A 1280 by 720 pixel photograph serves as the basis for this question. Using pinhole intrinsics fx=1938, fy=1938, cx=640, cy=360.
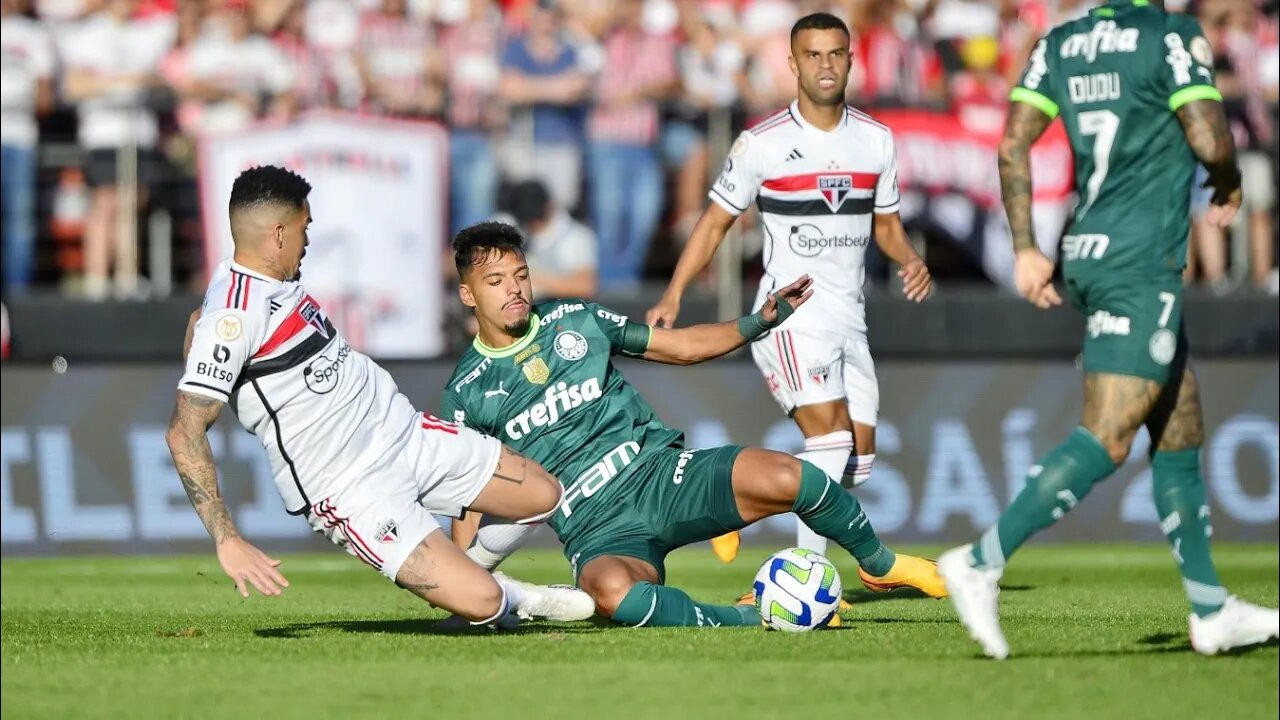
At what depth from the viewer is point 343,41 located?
17.1 metres

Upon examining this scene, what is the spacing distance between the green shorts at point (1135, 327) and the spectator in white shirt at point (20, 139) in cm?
1149

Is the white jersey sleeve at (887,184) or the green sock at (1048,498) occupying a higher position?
the white jersey sleeve at (887,184)

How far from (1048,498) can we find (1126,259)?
0.88m

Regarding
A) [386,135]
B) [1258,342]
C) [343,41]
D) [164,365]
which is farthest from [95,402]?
[1258,342]

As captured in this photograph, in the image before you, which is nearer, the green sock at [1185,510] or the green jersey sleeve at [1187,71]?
the green jersey sleeve at [1187,71]

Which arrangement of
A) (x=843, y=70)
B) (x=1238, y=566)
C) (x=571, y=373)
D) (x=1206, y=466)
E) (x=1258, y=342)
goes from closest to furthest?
(x=571, y=373)
(x=843, y=70)
(x=1238, y=566)
(x=1206, y=466)
(x=1258, y=342)

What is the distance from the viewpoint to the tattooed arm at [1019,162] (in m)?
6.86

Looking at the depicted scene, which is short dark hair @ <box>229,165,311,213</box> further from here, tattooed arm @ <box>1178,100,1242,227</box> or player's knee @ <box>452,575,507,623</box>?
tattooed arm @ <box>1178,100,1242,227</box>

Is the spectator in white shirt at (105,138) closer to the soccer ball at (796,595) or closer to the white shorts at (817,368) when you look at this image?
the white shorts at (817,368)

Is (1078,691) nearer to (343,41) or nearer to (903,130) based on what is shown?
(903,130)

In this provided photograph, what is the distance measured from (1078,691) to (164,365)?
9.50 meters

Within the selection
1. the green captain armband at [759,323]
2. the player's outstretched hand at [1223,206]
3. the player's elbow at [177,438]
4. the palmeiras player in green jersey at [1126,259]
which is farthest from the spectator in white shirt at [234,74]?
the player's outstretched hand at [1223,206]

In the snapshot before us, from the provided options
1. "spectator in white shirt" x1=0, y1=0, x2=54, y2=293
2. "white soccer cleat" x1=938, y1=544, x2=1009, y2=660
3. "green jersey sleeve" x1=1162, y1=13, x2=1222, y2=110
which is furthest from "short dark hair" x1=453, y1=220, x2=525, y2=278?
"spectator in white shirt" x1=0, y1=0, x2=54, y2=293

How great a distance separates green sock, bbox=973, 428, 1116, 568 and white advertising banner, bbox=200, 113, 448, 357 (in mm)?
9107
